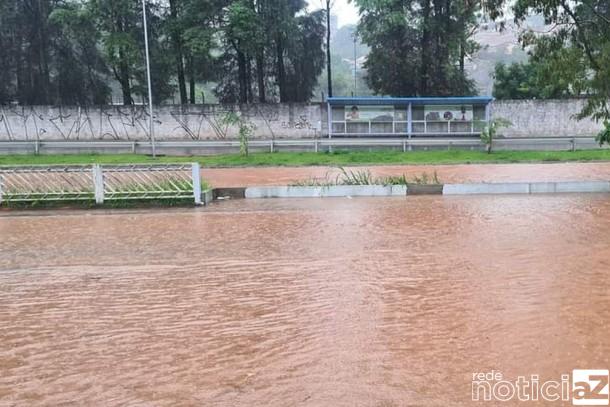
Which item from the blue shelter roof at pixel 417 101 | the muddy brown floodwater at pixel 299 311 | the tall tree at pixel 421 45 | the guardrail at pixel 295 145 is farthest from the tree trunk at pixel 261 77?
the muddy brown floodwater at pixel 299 311

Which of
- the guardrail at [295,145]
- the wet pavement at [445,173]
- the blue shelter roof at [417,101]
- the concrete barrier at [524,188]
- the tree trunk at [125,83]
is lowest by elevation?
the concrete barrier at [524,188]

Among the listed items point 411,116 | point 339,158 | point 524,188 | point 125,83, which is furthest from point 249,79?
point 524,188

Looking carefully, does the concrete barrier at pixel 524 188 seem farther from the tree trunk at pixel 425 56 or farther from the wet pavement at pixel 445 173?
the tree trunk at pixel 425 56

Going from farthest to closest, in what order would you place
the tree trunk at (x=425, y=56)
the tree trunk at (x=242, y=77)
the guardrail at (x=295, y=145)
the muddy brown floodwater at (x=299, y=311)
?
the tree trunk at (x=242, y=77)
the tree trunk at (x=425, y=56)
the guardrail at (x=295, y=145)
the muddy brown floodwater at (x=299, y=311)

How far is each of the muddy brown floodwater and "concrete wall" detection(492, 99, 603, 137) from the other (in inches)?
812

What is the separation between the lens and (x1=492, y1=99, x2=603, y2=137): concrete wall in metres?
28.1

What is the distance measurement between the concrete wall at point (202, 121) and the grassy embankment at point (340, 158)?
5167mm

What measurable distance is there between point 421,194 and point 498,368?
29.4ft

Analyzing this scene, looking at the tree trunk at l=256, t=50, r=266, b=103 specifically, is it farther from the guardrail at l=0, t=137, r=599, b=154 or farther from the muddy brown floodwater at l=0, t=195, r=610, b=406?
the muddy brown floodwater at l=0, t=195, r=610, b=406

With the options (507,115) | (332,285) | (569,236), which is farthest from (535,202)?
(507,115)

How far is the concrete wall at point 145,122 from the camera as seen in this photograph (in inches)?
1104

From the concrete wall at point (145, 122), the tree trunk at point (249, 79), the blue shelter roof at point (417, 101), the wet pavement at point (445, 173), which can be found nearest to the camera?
the wet pavement at point (445, 173)

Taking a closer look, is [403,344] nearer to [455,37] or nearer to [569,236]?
[569,236]

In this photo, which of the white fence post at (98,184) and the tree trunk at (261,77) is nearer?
the white fence post at (98,184)
